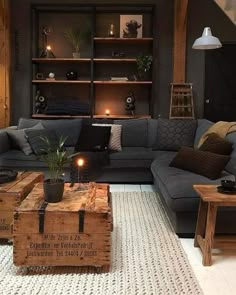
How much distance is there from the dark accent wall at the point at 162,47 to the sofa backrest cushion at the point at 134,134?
5.02 ft

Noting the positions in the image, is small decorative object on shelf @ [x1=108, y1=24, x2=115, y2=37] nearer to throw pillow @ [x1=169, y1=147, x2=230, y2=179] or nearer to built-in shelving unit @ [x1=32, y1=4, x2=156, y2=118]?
built-in shelving unit @ [x1=32, y1=4, x2=156, y2=118]

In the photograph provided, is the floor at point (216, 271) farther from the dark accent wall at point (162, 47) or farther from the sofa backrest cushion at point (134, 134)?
the dark accent wall at point (162, 47)

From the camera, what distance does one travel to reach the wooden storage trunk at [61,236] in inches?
95.3

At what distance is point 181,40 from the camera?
260 inches

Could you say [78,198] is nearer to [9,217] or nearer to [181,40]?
[9,217]

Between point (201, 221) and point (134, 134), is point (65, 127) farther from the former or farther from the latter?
point (201, 221)

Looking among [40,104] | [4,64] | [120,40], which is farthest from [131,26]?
[4,64]

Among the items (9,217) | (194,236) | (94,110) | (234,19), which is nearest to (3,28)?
(94,110)

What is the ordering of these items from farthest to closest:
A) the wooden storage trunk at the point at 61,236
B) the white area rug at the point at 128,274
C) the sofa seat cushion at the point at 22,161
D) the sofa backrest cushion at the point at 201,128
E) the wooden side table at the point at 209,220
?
the sofa backrest cushion at the point at 201,128
the sofa seat cushion at the point at 22,161
the wooden side table at the point at 209,220
the wooden storage trunk at the point at 61,236
the white area rug at the point at 128,274

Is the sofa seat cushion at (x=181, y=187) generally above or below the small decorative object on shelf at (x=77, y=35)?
below

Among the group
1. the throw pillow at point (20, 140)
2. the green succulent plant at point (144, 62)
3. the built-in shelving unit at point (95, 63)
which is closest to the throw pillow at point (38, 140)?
the throw pillow at point (20, 140)

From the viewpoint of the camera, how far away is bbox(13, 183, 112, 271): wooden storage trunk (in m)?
2.42

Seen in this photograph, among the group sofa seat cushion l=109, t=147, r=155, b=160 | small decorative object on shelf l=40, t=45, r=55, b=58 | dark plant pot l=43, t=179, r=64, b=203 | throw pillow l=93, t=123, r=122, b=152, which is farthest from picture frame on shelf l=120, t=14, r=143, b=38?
dark plant pot l=43, t=179, r=64, b=203

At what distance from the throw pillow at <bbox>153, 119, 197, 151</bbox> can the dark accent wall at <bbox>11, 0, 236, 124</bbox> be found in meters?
1.68
